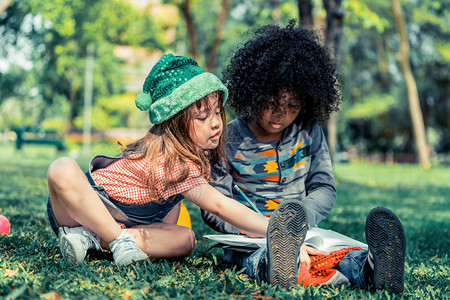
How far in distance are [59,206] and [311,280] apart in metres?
1.31

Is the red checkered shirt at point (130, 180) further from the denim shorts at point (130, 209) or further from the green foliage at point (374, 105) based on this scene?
the green foliage at point (374, 105)

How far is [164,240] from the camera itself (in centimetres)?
258

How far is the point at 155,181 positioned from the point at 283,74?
918 millimetres

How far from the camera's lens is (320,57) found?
9.36ft

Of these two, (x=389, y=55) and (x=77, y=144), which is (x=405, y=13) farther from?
(x=77, y=144)

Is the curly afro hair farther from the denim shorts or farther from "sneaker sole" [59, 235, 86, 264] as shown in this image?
"sneaker sole" [59, 235, 86, 264]

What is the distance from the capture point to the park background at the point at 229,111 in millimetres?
2176

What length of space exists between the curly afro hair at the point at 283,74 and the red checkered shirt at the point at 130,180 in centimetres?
64

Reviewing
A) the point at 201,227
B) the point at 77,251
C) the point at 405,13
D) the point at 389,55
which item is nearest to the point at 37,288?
the point at 77,251

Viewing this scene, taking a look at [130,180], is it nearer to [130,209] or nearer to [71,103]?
[130,209]

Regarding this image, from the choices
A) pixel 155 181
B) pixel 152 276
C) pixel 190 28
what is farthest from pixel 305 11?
pixel 190 28

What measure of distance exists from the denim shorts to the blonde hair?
178mm

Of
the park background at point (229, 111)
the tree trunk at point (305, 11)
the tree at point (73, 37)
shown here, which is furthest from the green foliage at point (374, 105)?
the tree trunk at point (305, 11)

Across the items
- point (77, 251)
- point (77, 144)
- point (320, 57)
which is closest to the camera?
point (77, 251)
